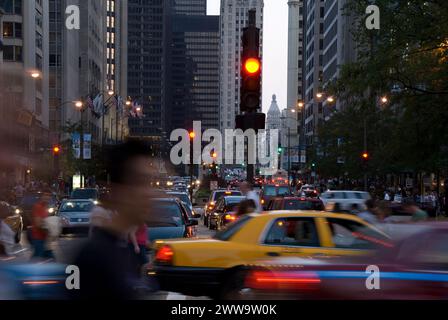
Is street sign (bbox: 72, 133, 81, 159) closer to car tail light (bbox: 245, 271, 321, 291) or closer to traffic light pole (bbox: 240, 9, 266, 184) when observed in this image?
traffic light pole (bbox: 240, 9, 266, 184)

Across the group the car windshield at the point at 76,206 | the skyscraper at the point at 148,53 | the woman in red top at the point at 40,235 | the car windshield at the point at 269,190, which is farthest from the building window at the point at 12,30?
the skyscraper at the point at 148,53

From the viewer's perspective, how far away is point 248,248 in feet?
32.6

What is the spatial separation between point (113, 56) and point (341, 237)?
405 feet

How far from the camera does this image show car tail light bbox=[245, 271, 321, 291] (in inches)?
235

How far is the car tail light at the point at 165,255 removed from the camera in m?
9.91

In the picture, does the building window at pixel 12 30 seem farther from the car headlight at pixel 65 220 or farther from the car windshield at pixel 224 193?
the car headlight at pixel 65 220

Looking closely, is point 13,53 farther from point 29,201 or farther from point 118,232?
point 118,232

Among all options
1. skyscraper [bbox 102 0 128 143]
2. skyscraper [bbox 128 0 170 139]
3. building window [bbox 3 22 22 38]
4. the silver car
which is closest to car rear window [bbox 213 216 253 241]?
the silver car

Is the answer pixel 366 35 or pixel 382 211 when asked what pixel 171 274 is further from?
pixel 366 35

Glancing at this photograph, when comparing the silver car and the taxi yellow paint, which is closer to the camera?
the taxi yellow paint

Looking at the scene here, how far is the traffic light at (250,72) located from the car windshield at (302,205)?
1069 cm

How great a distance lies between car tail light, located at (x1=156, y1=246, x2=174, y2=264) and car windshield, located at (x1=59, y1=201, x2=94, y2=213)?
1268cm

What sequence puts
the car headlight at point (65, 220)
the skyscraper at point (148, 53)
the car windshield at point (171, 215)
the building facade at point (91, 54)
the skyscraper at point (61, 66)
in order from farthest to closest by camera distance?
the skyscraper at point (148, 53) < the building facade at point (91, 54) < the skyscraper at point (61, 66) < the car headlight at point (65, 220) < the car windshield at point (171, 215)

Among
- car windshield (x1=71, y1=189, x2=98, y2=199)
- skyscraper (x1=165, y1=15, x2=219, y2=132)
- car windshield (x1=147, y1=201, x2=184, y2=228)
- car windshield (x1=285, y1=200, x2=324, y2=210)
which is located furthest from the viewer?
skyscraper (x1=165, y1=15, x2=219, y2=132)
